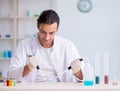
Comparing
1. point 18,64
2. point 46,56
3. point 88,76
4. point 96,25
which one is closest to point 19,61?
point 18,64

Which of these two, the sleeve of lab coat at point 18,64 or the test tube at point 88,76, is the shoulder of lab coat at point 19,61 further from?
the test tube at point 88,76

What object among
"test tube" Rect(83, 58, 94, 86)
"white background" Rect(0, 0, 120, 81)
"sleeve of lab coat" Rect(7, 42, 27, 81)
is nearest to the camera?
"test tube" Rect(83, 58, 94, 86)

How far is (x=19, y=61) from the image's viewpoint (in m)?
1.95

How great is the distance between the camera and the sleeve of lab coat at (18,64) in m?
1.87

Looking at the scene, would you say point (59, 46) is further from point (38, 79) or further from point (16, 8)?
point (16, 8)

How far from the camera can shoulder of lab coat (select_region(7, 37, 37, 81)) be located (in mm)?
1872

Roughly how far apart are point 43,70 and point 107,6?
7.35 ft

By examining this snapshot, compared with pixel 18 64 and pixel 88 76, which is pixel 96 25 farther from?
pixel 88 76

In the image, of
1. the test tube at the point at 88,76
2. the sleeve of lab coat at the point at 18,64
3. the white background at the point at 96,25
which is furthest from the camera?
the white background at the point at 96,25

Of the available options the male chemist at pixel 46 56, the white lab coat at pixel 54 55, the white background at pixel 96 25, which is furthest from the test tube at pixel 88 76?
the white background at pixel 96 25

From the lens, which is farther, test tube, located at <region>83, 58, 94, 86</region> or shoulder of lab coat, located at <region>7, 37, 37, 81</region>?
shoulder of lab coat, located at <region>7, 37, 37, 81</region>

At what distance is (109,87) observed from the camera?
1535 mm

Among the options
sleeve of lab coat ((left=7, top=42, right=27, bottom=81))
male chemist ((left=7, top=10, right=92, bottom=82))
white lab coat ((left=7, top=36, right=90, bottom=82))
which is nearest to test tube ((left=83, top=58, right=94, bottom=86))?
male chemist ((left=7, top=10, right=92, bottom=82))

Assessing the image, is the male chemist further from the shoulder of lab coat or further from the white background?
the white background
